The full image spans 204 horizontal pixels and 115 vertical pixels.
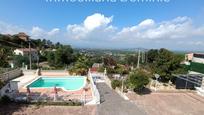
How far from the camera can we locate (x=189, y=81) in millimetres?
18719

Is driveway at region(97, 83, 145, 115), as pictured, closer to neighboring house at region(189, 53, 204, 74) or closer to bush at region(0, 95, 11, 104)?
→ bush at region(0, 95, 11, 104)

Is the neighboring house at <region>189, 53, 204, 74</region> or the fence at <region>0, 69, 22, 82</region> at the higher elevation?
the neighboring house at <region>189, 53, 204, 74</region>

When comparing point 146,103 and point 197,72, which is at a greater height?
point 197,72

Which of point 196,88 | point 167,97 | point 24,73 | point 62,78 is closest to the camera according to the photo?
point 167,97

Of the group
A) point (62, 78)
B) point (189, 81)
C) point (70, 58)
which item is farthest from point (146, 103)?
point (70, 58)

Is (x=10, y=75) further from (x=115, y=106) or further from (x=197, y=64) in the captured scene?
(x=197, y=64)

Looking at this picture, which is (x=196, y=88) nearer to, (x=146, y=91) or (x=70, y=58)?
(x=146, y=91)

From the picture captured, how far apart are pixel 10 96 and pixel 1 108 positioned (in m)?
1.78

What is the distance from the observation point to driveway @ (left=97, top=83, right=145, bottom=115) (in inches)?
472

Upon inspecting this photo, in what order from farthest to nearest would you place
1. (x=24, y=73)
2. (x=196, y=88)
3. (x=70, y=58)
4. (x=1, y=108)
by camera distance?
(x=70, y=58), (x=24, y=73), (x=196, y=88), (x=1, y=108)

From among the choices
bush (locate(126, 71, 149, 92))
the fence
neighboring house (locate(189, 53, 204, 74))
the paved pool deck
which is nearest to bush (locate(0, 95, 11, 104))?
the fence

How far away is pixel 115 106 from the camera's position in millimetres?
13125

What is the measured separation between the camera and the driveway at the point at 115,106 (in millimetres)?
11977

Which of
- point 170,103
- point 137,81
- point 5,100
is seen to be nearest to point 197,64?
point 170,103
